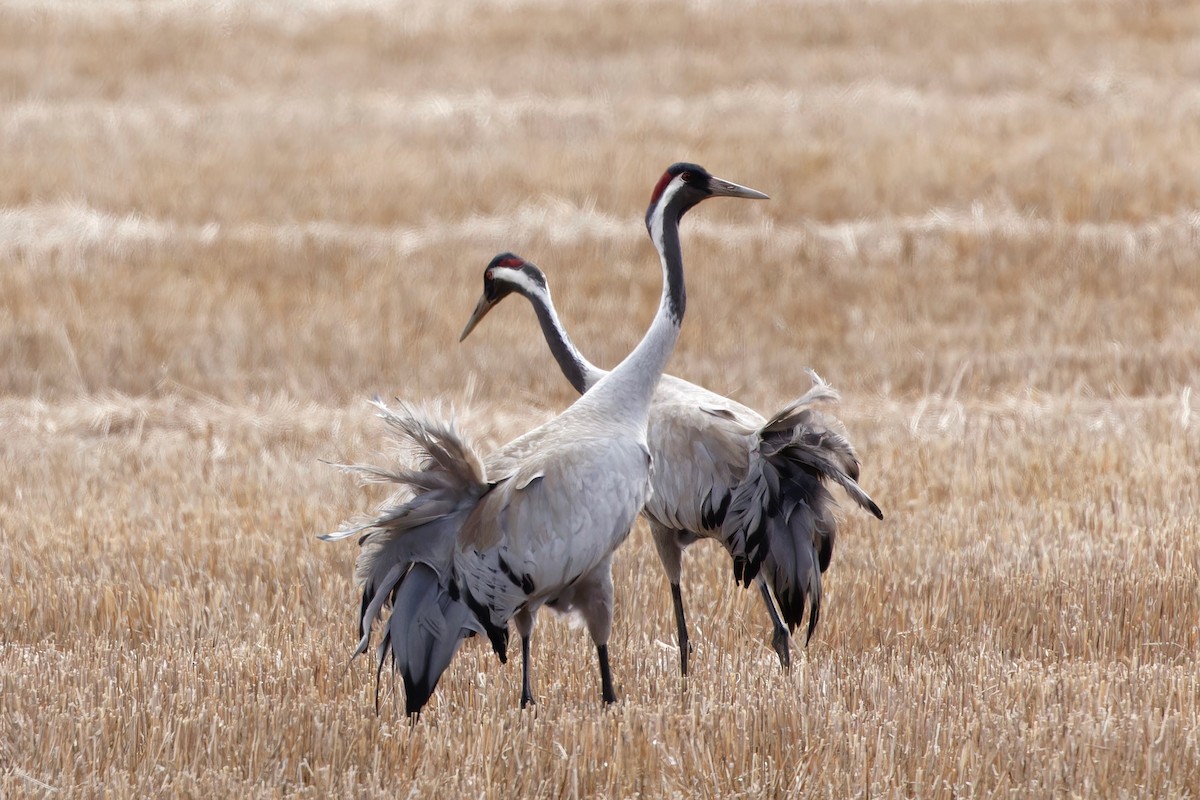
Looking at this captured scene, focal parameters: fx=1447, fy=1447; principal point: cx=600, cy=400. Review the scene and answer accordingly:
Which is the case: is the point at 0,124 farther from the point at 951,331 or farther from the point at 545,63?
the point at 951,331

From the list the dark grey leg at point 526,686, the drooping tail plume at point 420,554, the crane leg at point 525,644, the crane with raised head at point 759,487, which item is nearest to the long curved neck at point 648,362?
the crane with raised head at point 759,487

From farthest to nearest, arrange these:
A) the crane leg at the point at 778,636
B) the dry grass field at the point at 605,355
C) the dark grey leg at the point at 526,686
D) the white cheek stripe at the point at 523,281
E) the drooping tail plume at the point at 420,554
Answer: the white cheek stripe at the point at 523,281 → the crane leg at the point at 778,636 → the dark grey leg at the point at 526,686 → the drooping tail plume at the point at 420,554 → the dry grass field at the point at 605,355

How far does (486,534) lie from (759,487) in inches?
44.5

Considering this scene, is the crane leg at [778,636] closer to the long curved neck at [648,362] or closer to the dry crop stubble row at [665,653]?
the dry crop stubble row at [665,653]

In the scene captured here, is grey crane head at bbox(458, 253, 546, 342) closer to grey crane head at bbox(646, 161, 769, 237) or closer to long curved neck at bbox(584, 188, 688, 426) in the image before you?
grey crane head at bbox(646, 161, 769, 237)

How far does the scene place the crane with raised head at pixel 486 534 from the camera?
418cm

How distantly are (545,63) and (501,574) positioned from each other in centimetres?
1499

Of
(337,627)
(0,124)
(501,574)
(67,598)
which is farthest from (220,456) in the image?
(0,124)

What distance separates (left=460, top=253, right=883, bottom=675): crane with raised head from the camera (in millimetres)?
4844

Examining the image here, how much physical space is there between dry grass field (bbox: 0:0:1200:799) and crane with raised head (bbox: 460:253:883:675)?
25 cm

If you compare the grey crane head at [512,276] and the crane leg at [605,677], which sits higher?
the grey crane head at [512,276]

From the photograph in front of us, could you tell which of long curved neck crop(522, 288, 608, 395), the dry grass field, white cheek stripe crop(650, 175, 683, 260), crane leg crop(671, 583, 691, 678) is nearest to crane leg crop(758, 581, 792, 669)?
the dry grass field

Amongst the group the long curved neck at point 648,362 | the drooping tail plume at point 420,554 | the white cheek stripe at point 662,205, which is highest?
the white cheek stripe at point 662,205

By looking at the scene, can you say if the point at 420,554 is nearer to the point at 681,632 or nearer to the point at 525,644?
the point at 525,644
